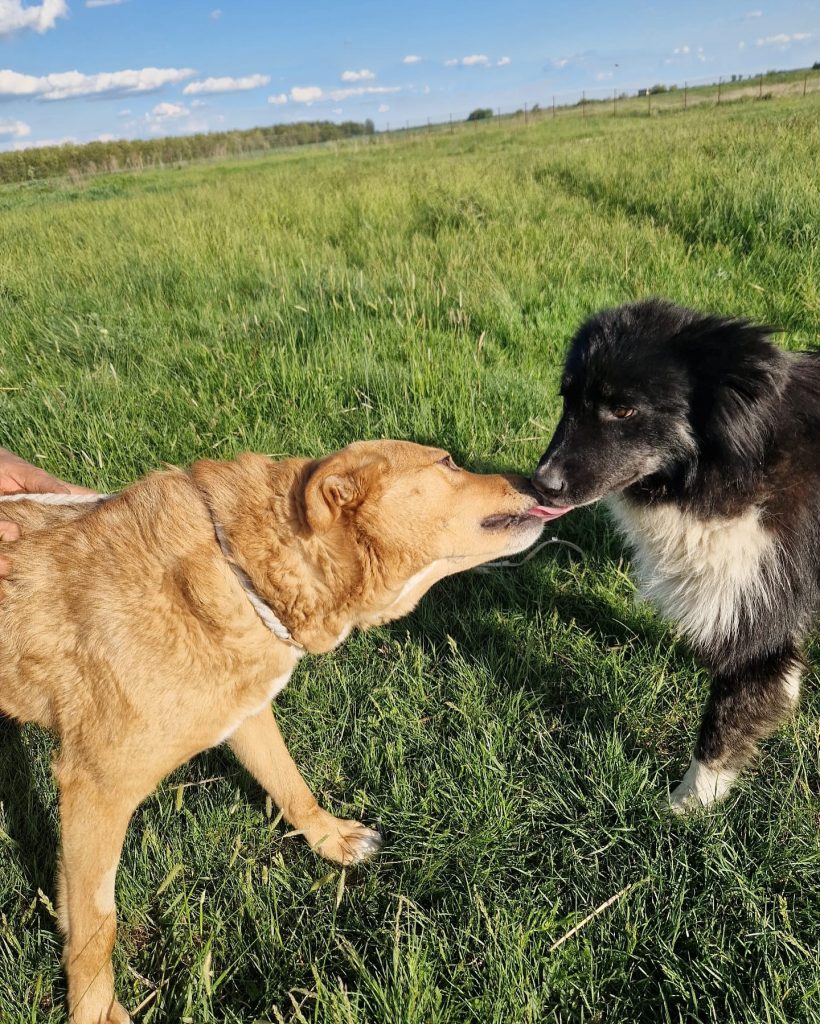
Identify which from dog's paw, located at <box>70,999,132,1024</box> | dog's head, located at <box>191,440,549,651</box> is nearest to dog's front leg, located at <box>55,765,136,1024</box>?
dog's paw, located at <box>70,999,132,1024</box>

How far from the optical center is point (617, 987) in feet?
5.98

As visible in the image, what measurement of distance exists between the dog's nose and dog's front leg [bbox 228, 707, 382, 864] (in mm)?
1378

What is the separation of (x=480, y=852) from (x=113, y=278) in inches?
257

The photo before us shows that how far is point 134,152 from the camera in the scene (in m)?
65.4

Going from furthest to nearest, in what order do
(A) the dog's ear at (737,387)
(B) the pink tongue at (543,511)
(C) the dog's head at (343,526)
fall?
(B) the pink tongue at (543,511), (A) the dog's ear at (737,387), (C) the dog's head at (343,526)

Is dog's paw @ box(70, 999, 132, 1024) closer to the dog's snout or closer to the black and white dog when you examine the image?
the black and white dog

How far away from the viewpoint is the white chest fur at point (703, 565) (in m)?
2.31

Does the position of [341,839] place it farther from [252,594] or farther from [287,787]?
[252,594]

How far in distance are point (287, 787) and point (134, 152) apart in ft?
259

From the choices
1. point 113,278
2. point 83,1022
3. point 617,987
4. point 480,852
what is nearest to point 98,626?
point 83,1022

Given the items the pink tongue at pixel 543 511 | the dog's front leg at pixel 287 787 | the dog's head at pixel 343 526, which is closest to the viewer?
the dog's head at pixel 343 526

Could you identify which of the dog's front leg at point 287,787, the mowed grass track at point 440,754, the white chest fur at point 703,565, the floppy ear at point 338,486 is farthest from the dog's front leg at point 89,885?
the white chest fur at point 703,565

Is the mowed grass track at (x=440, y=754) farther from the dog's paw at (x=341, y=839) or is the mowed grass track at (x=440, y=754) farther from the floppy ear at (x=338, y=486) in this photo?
the floppy ear at (x=338, y=486)

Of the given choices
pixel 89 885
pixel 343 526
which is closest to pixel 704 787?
pixel 343 526
